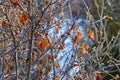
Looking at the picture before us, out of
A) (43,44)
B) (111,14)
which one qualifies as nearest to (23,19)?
(43,44)

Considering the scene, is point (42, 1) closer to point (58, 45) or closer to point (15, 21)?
point (15, 21)

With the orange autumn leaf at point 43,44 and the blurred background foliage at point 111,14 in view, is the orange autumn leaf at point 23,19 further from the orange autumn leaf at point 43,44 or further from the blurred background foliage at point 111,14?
the blurred background foliage at point 111,14

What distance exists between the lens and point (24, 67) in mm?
3139

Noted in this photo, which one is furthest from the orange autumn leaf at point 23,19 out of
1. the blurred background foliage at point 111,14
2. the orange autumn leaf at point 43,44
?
the blurred background foliage at point 111,14

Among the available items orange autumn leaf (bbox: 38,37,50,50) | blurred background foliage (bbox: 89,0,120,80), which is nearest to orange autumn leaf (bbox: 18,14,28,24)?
orange autumn leaf (bbox: 38,37,50,50)

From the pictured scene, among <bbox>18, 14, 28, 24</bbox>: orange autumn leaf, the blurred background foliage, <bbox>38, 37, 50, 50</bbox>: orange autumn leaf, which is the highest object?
the blurred background foliage

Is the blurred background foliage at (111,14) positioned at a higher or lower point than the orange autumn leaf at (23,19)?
higher

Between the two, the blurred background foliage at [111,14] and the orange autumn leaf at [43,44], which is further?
the blurred background foliage at [111,14]

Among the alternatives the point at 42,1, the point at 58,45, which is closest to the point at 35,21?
the point at 42,1

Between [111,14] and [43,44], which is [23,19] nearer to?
[43,44]

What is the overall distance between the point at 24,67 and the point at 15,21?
497 millimetres

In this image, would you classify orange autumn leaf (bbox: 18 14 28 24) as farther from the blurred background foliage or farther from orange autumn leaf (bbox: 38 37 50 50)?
the blurred background foliage

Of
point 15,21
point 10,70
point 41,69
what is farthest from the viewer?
point 10,70

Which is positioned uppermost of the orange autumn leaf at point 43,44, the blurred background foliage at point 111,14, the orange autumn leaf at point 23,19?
the blurred background foliage at point 111,14
